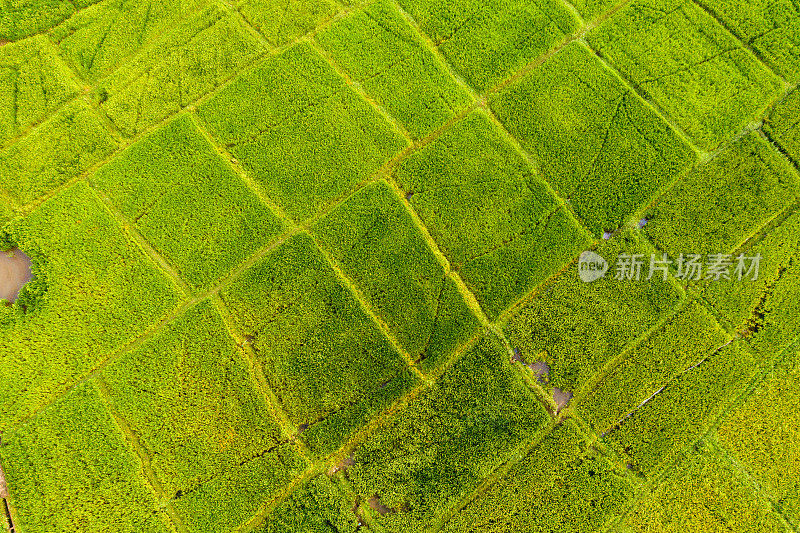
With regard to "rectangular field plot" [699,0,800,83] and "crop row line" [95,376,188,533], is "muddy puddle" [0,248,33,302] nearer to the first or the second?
"crop row line" [95,376,188,533]

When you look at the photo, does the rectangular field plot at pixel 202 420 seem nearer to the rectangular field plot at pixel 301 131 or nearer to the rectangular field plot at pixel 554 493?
the rectangular field plot at pixel 301 131

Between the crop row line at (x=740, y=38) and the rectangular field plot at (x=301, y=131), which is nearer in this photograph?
the rectangular field plot at (x=301, y=131)

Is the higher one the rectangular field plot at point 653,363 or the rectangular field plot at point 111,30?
the rectangular field plot at point 111,30

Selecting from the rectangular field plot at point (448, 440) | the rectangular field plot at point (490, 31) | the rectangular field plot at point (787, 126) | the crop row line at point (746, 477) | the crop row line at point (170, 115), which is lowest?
the crop row line at point (746, 477)

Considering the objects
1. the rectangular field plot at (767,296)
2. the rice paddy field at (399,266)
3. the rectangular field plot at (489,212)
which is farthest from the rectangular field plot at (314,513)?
the rectangular field plot at (767,296)

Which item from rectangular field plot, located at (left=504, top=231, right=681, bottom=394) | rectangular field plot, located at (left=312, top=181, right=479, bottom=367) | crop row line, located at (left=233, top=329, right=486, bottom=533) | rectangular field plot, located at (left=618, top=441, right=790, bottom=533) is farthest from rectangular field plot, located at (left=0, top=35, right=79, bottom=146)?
rectangular field plot, located at (left=618, top=441, right=790, bottom=533)

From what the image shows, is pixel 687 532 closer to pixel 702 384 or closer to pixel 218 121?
pixel 702 384

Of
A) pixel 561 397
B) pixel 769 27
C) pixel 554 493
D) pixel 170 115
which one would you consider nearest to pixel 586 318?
pixel 561 397
